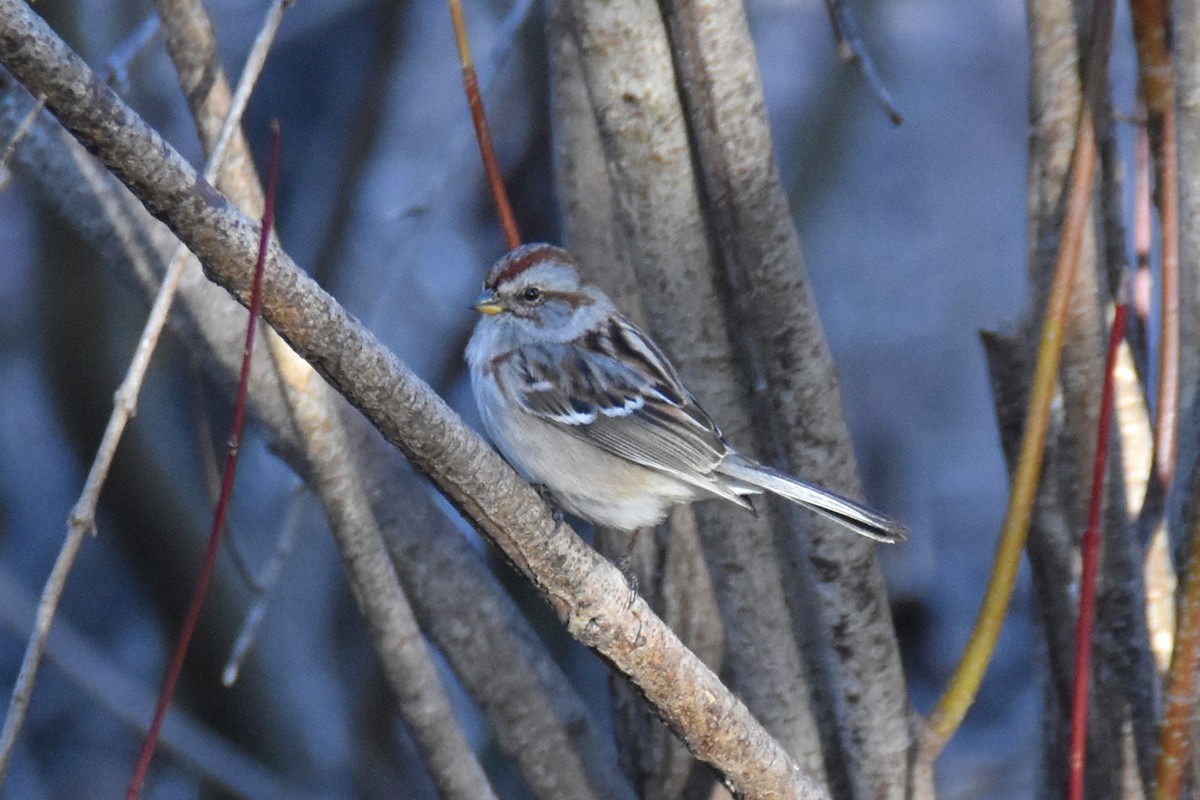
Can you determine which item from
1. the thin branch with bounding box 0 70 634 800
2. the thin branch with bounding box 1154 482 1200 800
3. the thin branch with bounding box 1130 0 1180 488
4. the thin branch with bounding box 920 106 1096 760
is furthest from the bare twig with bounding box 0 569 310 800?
the thin branch with bounding box 1130 0 1180 488

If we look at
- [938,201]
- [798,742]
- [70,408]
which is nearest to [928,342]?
[938,201]

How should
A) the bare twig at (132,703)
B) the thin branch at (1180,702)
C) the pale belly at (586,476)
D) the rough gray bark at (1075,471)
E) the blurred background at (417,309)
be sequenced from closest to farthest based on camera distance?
the thin branch at (1180,702), the rough gray bark at (1075,471), the pale belly at (586,476), the bare twig at (132,703), the blurred background at (417,309)

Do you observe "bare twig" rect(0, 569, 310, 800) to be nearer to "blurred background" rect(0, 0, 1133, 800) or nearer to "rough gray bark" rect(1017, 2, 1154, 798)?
"blurred background" rect(0, 0, 1133, 800)

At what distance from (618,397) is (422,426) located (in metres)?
1.03

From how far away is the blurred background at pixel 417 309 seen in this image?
4289mm

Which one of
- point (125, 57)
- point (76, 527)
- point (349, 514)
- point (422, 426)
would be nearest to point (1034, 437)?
point (422, 426)

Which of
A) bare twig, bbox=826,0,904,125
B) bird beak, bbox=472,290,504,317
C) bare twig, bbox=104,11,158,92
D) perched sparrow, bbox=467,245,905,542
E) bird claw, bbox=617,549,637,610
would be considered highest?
bare twig, bbox=104,11,158,92

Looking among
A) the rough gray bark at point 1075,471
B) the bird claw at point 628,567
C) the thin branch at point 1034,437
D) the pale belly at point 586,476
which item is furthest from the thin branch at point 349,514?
the rough gray bark at point 1075,471

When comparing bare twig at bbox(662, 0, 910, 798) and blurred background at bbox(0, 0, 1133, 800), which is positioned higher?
blurred background at bbox(0, 0, 1133, 800)

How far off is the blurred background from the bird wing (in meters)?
1.58

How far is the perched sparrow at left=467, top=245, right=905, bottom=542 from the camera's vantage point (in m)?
2.57

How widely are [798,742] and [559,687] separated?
20.8 inches

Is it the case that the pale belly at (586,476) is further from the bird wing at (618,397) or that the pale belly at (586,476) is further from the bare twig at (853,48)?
the bare twig at (853,48)

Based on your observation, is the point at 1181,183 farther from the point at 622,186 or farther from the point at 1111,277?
the point at 622,186
